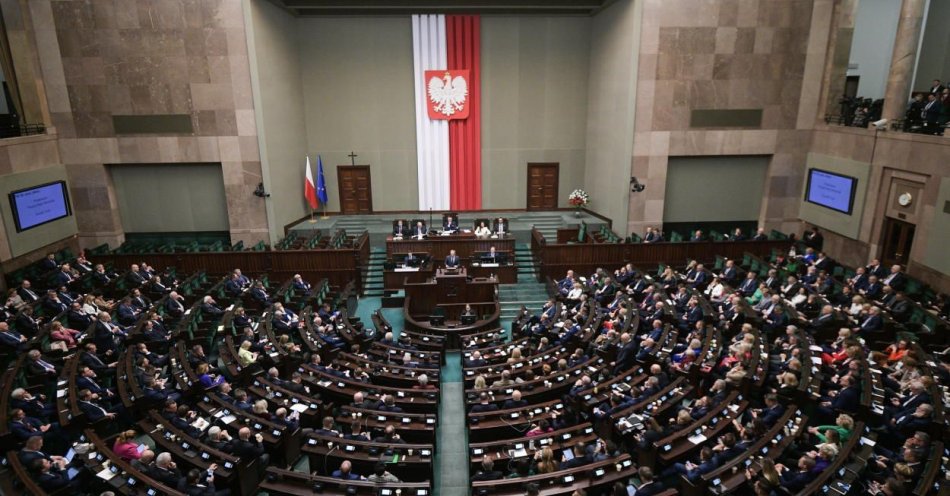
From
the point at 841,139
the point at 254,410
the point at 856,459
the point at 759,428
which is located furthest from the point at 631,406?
the point at 841,139

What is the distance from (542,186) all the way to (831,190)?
10.5m

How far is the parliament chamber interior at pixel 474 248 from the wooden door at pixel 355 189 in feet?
0.56

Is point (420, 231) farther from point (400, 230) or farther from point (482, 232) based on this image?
point (482, 232)

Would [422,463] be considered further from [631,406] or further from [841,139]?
[841,139]

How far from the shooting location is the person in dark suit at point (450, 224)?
63.1 ft

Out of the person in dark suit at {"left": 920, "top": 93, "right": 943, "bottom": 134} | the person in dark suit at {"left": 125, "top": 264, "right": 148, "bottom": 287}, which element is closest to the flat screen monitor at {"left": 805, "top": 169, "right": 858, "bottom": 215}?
the person in dark suit at {"left": 920, "top": 93, "right": 943, "bottom": 134}

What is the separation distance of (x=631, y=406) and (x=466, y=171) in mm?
15691

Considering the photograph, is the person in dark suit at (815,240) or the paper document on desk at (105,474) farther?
the person in dark suit at (815,240)

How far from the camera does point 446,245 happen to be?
18016 mm

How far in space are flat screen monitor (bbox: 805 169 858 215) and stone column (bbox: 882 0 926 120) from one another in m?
2.28

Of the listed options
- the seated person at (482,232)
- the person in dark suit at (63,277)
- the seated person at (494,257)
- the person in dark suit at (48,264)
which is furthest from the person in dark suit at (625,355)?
the person in dark suit at (48,264)

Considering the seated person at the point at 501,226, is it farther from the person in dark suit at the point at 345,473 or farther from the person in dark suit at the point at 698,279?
the person in dark suit at the point at 345,473

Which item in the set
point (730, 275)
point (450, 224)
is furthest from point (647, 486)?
point (450, 224)

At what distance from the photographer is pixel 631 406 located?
902cm
